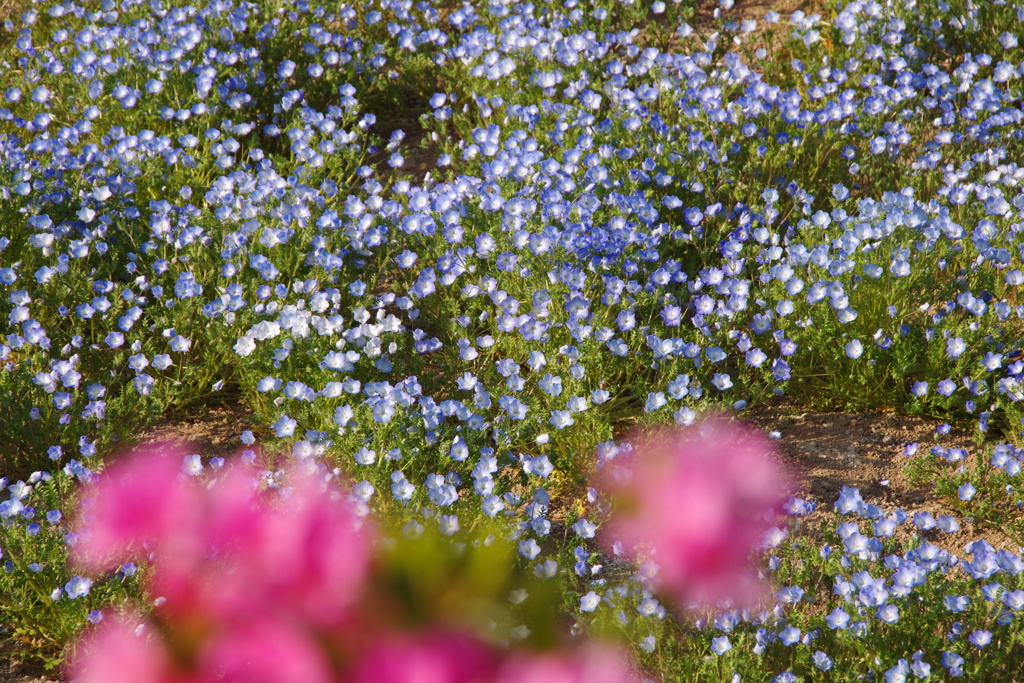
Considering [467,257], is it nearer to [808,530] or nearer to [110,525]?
[808,530]

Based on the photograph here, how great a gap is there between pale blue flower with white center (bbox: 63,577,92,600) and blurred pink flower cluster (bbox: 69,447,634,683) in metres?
2.16

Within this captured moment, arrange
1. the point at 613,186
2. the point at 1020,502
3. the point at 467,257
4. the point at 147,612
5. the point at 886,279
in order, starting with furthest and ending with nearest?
1. the point at 613,186
2. the point at 467,257
3. the point at 886,279
4. the point at 1020,502
5. the point at 147,612

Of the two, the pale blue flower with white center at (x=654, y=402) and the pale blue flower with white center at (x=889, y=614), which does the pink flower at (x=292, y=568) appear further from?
the pale blue flower with white center at (x=654, y=402)

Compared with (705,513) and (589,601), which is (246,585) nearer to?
(705,513)

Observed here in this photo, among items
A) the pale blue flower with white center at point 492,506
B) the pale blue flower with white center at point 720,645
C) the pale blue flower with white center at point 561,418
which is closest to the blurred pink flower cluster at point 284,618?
the pale blue flower with white center at point 720,645

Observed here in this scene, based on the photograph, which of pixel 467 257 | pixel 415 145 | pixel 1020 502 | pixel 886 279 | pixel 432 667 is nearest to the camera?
pixel 432 667

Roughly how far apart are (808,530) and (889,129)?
2388mm

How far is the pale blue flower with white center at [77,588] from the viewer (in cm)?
251

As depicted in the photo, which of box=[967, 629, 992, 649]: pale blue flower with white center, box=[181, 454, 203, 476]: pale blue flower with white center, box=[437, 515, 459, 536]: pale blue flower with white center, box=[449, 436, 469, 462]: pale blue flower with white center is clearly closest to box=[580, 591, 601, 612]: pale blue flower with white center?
box=[437, 515, 459, 536]: pale blue flower with white center

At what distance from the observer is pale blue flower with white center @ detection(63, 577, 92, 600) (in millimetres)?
2512

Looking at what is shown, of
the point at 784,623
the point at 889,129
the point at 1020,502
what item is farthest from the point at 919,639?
the point at 889,129

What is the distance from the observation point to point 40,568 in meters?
2.54

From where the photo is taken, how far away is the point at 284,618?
58 cm

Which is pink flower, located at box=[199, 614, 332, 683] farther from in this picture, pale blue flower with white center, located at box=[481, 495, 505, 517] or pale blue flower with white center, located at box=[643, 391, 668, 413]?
pale blue flower with white center, located at box=[643, 391, 668, 413]
